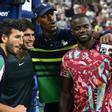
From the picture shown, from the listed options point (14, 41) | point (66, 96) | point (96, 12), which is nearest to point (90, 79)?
point (66, 96)

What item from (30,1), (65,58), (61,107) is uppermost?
(30,1)

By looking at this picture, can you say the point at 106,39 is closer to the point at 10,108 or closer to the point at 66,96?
the point at 66,96

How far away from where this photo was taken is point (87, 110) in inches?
185

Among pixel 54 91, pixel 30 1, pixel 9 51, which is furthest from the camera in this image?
pixel 30 1

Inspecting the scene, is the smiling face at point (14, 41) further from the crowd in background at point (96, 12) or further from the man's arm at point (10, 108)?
the crowd in background at point (96, 12)

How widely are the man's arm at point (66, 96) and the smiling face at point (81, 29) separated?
0.42 m

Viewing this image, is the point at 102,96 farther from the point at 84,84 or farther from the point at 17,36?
the point at 17,36

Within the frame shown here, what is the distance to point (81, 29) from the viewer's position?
4.97 meters

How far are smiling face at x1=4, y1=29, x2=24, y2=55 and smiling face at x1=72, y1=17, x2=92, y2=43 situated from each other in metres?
0.56

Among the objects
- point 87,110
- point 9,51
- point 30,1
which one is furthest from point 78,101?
point 30,1

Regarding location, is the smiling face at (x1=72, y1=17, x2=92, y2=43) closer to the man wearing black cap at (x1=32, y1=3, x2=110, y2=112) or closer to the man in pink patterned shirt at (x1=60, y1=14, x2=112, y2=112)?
the man in pink patterned shirt at (x1=60, y1=14, x2=112, y2=112)

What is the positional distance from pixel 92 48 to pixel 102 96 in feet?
1.54

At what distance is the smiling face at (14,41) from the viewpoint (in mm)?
4648

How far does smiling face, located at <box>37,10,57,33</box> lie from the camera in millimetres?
5470
